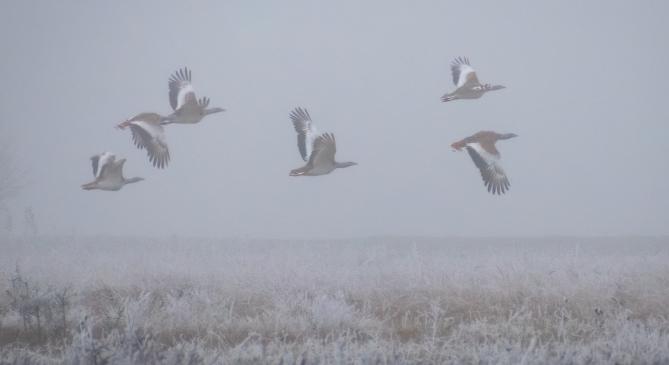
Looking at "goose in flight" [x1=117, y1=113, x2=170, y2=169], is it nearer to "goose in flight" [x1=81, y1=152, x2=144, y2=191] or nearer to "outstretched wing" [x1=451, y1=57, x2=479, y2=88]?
"goose in flight" [x1=81, y1=152, x2=144, y2=191]

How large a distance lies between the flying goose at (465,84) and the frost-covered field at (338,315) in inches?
104

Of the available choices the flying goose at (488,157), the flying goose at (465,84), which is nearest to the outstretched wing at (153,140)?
the flying goose at (465,84)

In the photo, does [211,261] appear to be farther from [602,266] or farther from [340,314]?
[602,266]

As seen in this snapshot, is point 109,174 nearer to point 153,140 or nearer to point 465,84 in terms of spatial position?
point 153,140

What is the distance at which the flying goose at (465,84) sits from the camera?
287 inches

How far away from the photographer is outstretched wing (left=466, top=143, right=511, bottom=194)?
7.53 metres

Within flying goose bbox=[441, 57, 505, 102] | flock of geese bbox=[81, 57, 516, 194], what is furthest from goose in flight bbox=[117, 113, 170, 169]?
flying goose bbox=[441, 57, 505, 102]

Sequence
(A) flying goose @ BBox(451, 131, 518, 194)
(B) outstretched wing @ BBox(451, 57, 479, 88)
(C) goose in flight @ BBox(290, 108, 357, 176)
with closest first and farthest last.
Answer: (C) goose in flight @ BBox(290, 108, 357, 176) → (A) flying goose @ BBox(451, 131, 518, 194) → (B) outstretched wing @ BBox(451, 57, 479, 88)

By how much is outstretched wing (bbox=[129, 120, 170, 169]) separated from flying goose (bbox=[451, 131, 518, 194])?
384 cm

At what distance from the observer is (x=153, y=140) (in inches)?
306

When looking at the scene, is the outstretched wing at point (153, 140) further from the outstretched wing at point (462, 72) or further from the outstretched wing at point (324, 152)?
the outstretched wing at point (462, 72)

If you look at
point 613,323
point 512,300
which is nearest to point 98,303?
point 512,300

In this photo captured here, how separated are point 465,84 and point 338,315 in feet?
11.4

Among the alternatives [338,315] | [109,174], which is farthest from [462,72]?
[109,174]
